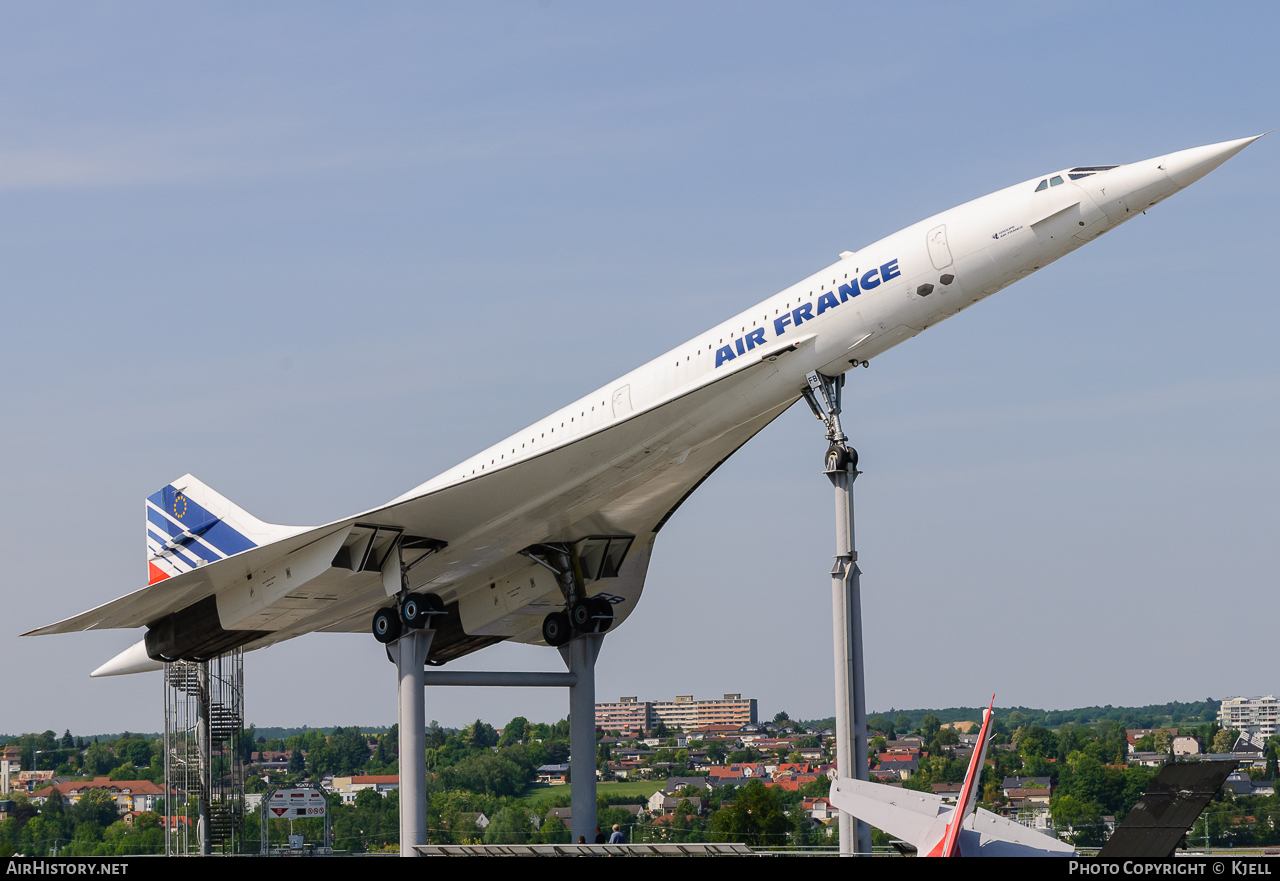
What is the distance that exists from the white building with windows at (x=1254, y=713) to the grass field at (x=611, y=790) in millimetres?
64669

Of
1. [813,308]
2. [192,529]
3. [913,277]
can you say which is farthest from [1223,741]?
[913,277]

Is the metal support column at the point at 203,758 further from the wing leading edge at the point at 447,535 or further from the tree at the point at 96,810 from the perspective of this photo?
the tree at the point at 96,810

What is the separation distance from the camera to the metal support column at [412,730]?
59.8ft

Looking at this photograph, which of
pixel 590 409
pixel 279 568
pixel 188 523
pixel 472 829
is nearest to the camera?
pixel 590 409

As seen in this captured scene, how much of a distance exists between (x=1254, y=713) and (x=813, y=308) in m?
115

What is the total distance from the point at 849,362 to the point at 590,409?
3.74m

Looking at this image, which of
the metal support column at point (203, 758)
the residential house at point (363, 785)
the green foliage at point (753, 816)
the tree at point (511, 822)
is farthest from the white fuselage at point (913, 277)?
the residential house at point (363, 785)

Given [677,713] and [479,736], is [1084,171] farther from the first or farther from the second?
[677,713]

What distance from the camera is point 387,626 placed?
1867cm

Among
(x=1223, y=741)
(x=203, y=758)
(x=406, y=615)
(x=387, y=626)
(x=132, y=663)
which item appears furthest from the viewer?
(x=1223, y=741)

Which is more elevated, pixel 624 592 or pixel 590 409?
pixel 590 409
